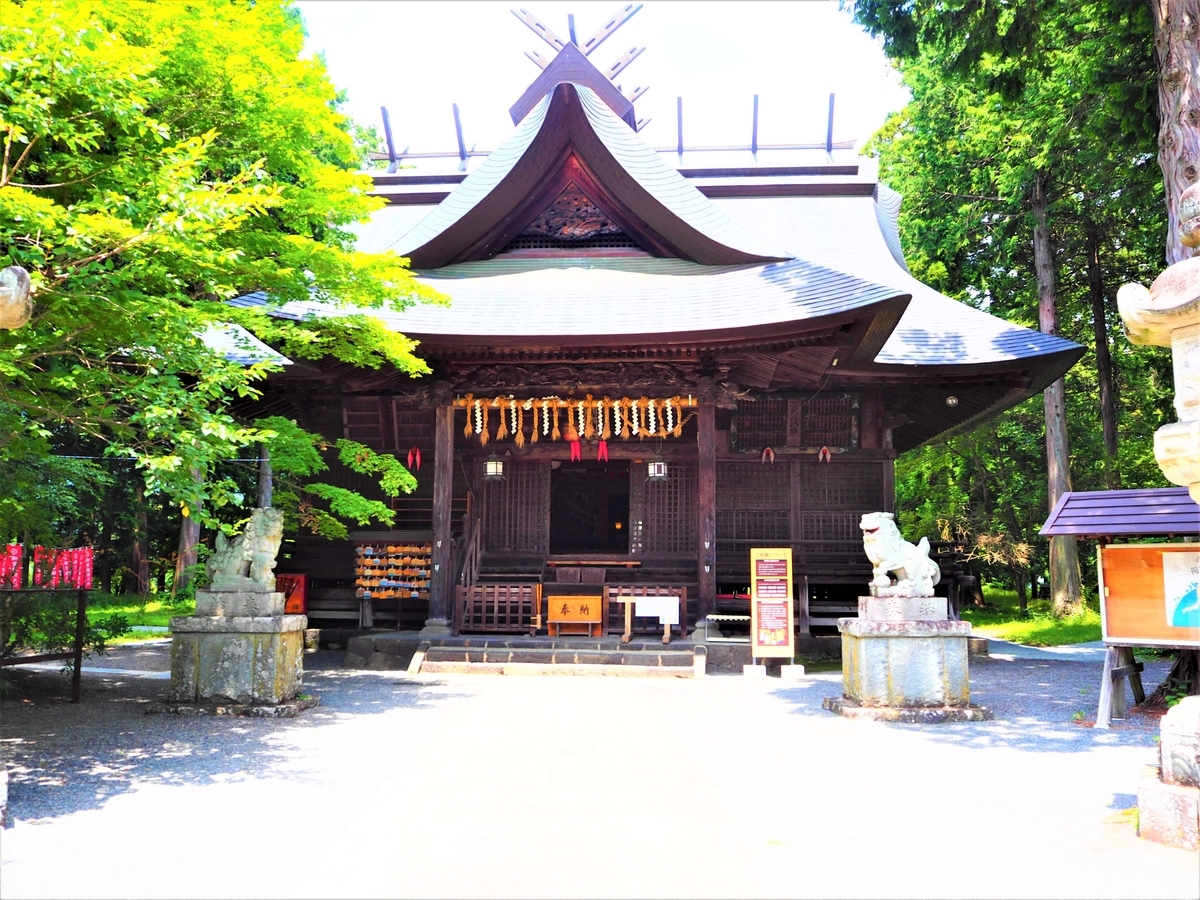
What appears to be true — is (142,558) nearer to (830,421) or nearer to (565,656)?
(565,656)

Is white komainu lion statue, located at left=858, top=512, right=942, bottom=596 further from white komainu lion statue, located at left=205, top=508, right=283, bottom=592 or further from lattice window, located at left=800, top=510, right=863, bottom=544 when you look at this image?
lattice window, located at left=800, top=510, right=863, bottom=544

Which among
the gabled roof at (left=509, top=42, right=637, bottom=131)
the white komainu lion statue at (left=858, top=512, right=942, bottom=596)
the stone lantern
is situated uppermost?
the gabled roof at (left=509, top=42, right=637, bottom=131)

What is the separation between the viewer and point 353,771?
19.8 ft

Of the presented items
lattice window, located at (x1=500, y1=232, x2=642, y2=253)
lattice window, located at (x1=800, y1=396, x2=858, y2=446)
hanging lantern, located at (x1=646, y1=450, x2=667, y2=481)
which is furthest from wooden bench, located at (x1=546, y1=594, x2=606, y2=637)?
lattice window, located at (x1=500, y1=232, x2=642, y2=253)

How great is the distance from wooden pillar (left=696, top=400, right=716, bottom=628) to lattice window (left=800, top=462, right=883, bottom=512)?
9.08 feet

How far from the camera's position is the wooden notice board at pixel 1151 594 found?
776 cm

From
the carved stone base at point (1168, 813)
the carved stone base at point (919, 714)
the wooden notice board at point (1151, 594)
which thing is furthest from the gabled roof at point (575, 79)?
the carved stone base at point (1168, 813)

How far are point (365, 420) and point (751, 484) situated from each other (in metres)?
6.71

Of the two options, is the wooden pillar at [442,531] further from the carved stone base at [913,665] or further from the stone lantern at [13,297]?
the stone lantern at [13,297]

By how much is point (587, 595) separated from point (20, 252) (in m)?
9.44

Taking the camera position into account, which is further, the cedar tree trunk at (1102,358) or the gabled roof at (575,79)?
the cedar tree trunk at (1102,358)

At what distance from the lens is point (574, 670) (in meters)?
11.5

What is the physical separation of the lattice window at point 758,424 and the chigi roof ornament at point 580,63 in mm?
Result: 6906

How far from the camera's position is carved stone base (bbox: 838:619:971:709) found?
8.17 meters
